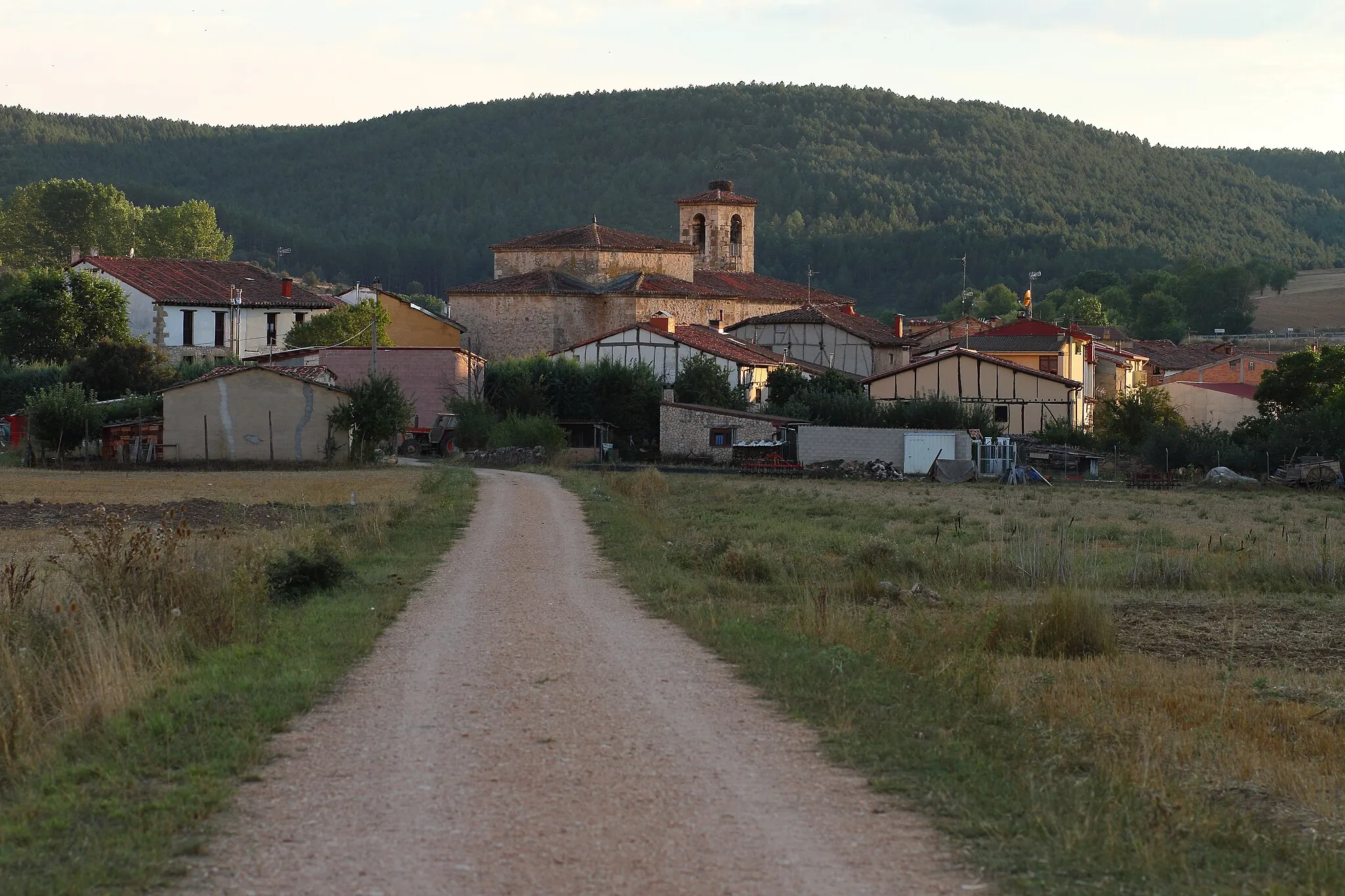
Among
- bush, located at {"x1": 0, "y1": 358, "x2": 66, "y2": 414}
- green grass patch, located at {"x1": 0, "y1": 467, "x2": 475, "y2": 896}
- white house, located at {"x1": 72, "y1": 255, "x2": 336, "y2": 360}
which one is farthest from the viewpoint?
white house, located at {"x1": 72, "y1": 255, "x2": 336, "y2": 360}

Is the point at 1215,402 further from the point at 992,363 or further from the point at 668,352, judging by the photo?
the point at 668,352

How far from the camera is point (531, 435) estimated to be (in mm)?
51250

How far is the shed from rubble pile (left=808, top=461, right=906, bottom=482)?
2.08 metres

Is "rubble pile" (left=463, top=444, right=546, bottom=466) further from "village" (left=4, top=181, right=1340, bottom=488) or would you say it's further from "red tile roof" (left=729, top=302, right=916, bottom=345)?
"red tile roof" (left=729, top=302, right=916, bottom=345)

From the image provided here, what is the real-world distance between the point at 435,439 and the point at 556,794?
49.0 meters

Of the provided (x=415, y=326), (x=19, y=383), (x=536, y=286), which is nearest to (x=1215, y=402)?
(x=536, y=286)

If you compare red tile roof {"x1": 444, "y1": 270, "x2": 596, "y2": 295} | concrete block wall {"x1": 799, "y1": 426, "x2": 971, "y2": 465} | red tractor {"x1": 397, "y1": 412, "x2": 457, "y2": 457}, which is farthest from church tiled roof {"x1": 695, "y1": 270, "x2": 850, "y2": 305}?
concrete block wall {"x1": 799, "y1": 426, "x2": 971, "y2": 465}

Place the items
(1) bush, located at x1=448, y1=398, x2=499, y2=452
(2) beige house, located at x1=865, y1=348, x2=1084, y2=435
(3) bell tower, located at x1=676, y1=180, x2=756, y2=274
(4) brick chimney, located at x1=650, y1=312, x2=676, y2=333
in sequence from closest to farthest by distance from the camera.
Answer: (1) bush, located at x1=448, y1=398, x2=499, y2=452
(2) beige house, located at x1=865, y1=348, x2=1084, y2=435
(4) brick chimney, located at x1=650, y1=312, x2=676, y2=333
(3) bell tower, located at x1=676, y1=180, x2=756, y2=274

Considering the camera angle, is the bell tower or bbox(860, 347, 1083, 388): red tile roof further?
the bell tower

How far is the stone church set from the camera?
223 ft

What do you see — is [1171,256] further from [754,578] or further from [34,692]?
[34,692]

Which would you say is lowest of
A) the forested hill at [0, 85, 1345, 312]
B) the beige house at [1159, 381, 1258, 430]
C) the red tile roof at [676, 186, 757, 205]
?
the beige house at [1159, 381, 1258, 430]

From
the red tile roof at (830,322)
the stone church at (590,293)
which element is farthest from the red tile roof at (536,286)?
the red tile roof at (830,322)

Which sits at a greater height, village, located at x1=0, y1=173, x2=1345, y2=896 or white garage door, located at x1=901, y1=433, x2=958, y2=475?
white garage door, located at x1=901, y1=433, x2=958, y2=475
